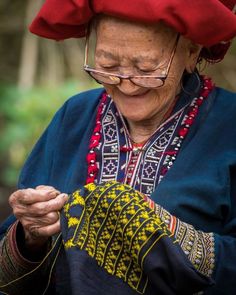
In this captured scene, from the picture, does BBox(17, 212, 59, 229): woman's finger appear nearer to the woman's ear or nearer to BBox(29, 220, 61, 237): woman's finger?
BBox(29, 220, 61, 237): woman's finger

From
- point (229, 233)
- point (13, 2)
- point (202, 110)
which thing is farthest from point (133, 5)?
point (13, 2)

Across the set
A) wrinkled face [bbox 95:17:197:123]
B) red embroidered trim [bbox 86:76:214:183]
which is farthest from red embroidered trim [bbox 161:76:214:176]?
wrinkled face [bbox 95:17:197:123]

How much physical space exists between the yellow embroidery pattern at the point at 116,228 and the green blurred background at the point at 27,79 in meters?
3.59

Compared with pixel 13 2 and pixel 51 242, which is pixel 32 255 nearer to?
pixel 51 242

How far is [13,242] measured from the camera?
311 cm

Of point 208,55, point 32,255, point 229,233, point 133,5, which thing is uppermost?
point 133,5

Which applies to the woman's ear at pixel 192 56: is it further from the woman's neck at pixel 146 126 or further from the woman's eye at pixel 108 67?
the woman's eye at pixel 108 67

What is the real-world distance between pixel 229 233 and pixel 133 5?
0.87 metres

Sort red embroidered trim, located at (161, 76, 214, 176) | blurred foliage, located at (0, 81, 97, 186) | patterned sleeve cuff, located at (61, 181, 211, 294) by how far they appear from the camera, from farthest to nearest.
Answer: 1. blurred foliage, located at (0, 81, 97, 186)
2. red embroidered trim, located at (161, 76, 214, 176)
3. patterned sleeve cuff, located at (61, 181, 211, 294)

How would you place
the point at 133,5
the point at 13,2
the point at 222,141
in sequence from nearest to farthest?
the point at 133,5 → the point at 222,141 → the point at 13,2

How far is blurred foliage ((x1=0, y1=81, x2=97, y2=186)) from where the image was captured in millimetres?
6449

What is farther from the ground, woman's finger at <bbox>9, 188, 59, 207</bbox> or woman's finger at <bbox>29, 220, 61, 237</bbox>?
woman's finger at <bbox>9, 188, 59, 207</bbox>

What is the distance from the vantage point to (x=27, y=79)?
747 centimetres

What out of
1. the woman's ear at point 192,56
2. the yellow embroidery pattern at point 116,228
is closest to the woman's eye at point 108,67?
the woman's ear at point 192,56
